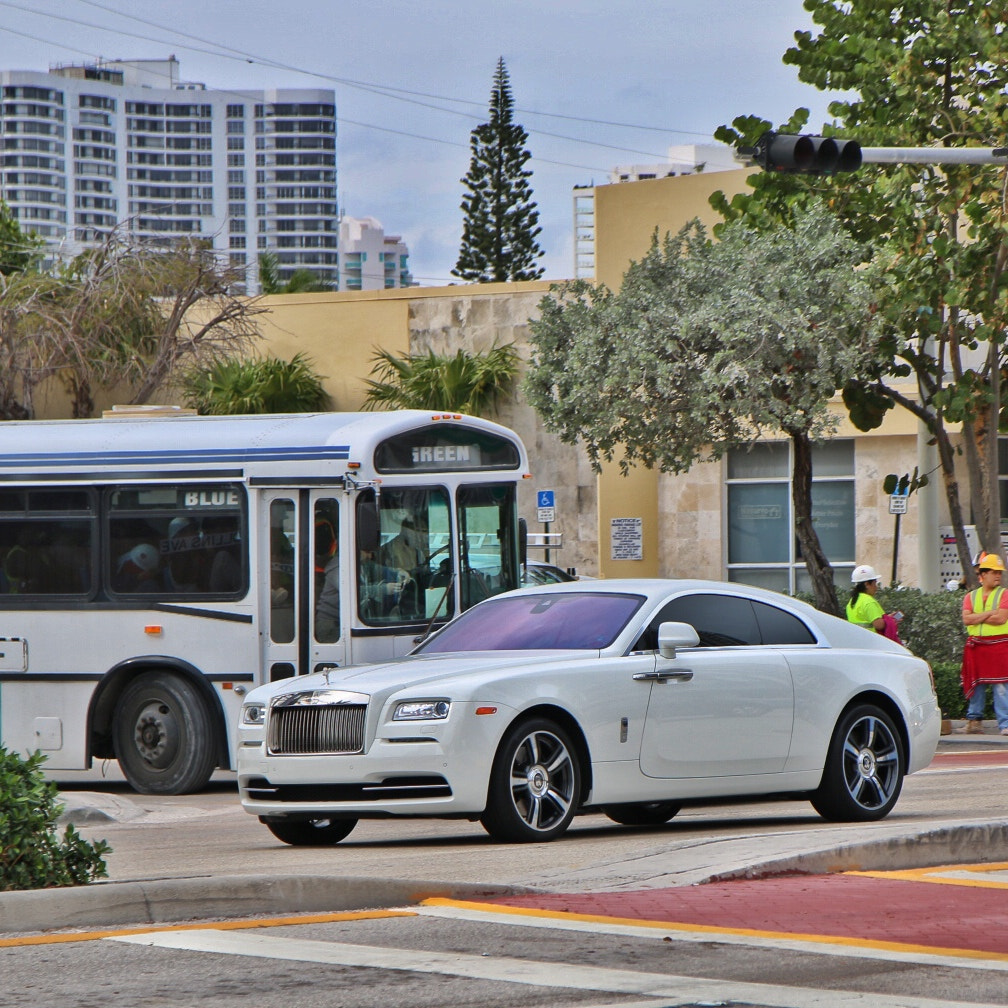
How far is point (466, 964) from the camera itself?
A: 6.57 meters

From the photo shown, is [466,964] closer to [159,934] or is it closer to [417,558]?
[159,934]

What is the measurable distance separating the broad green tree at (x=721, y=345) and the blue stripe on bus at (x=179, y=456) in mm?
7324

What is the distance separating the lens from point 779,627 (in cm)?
1171

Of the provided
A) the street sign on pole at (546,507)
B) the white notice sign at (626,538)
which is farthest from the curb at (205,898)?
the white notice sign at (626,538)

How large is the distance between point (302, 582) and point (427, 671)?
5.07 m

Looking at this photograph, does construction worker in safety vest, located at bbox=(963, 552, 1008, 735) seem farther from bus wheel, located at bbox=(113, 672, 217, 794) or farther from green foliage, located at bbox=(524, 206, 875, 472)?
bus wheel, located at bbox=(113, 672, 217, 794)

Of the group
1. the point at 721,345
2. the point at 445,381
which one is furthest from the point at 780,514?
the point at 721,345

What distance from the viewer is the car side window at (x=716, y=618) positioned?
1133cm

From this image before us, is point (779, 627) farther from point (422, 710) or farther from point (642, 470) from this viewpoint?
point (642, 470)

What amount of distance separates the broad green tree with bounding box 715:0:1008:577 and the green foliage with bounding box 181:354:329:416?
51.8 ft

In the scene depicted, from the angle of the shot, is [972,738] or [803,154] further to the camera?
[972,738]

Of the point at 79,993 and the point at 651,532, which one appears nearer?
the point at 79,993

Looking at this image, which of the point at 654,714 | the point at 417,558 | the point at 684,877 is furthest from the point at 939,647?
the point at 684,877

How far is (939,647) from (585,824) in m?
11.3
